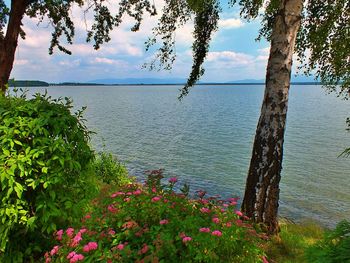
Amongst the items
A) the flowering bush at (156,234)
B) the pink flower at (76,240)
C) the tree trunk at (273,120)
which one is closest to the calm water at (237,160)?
the tree trunk at (273,120)

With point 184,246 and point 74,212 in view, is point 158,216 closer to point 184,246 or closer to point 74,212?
point 184,246

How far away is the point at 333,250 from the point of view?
9.80 feet

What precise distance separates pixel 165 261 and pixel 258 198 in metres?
4.19

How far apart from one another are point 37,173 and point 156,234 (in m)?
2.27

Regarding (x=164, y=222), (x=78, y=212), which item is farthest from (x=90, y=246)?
(x=78, y=212)

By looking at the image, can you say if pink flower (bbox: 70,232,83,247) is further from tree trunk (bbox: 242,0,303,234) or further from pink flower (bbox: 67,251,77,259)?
tree trunk (bbox: 242,0,303,234)

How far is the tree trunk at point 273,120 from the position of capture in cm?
752

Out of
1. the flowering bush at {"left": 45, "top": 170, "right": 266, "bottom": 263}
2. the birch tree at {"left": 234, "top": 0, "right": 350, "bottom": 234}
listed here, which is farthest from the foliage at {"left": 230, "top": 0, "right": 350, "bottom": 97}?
the flowering bush at {"left": 45, "top": 170, "right": 266, "bottom": 263}

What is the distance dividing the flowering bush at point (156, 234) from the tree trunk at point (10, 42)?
8.48 metres

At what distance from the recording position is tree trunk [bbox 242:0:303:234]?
24.7ft

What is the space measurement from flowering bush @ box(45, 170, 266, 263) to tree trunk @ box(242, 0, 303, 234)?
2668mm

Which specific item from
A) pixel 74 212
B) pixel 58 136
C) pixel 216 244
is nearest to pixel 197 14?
pixel 58 136

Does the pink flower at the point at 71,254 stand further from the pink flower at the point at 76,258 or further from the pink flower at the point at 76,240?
the pink flower at the point at 76,240

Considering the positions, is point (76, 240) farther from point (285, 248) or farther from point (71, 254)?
point (285, 248)
